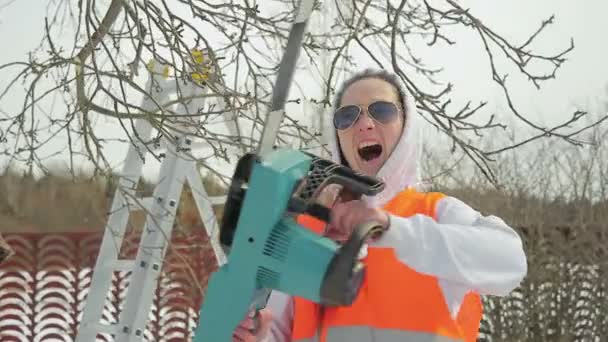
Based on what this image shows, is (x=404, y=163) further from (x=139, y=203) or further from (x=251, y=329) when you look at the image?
(x=139, y=203)

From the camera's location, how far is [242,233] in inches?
56.1

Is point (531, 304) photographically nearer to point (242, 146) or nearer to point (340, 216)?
point (242, 146)

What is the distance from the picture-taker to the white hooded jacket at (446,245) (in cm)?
152

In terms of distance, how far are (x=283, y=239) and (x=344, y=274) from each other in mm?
117

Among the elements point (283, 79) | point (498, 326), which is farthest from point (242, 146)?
point (498, 326)

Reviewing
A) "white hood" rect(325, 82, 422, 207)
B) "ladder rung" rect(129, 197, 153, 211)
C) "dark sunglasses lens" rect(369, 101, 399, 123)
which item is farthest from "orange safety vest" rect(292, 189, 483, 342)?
"ladder rung" rect(129, 197, 153, 211)

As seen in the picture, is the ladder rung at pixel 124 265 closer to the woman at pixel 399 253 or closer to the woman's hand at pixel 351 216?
the woman at pixel 399 253

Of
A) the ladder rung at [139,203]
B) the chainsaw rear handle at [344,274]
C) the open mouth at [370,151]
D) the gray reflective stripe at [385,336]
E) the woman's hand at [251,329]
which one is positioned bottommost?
the woman's hand at [251,329]

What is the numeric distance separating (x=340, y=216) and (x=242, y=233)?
157 millimetres

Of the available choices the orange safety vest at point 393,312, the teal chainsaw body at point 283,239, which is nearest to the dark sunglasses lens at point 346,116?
the orange safety vest at point 393,312

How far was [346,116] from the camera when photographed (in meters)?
1.78

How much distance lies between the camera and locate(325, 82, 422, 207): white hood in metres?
1.73

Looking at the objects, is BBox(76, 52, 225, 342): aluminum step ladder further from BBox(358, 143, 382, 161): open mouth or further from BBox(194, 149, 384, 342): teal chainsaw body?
BBox(194, 149, 384, 342): teal chainsaw body

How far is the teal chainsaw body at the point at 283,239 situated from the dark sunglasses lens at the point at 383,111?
317 mm
